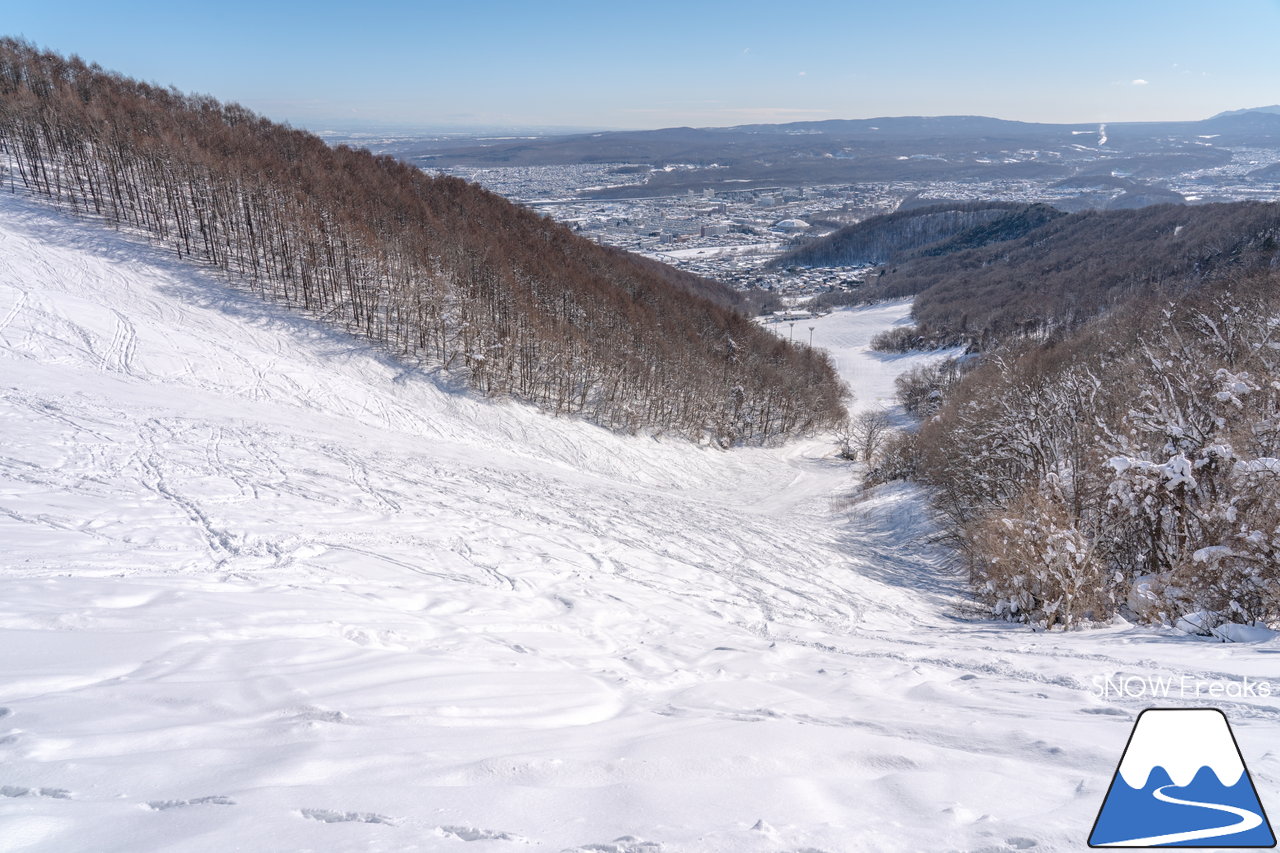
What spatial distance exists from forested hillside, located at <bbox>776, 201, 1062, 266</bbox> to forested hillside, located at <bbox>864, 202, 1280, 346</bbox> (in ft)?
69.2

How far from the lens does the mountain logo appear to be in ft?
10.6

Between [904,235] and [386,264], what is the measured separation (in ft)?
597

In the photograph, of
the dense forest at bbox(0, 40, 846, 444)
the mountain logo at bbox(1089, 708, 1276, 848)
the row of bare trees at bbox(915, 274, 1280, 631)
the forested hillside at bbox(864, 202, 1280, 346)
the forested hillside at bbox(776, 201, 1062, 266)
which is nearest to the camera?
the mountain logo at bbox(1089, 708, 1276, 848)

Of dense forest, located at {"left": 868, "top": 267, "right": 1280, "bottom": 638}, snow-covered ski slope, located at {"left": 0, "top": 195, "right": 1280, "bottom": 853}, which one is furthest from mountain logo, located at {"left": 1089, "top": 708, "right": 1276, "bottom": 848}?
dense forest, located at {"left": 868, "top": 267, "right": 1280, "bottom": 638}

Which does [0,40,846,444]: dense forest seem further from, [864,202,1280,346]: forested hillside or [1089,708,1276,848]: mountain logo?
[864,202,1280,346]: forested hillside

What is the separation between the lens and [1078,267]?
372 feet

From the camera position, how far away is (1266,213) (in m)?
93.8

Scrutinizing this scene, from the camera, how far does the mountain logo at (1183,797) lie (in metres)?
3.24

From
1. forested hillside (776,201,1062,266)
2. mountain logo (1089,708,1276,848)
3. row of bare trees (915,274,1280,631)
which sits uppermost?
forested hillside (776,201,1062,266)

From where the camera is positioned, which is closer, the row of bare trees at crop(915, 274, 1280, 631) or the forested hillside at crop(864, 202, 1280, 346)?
the row of bare trees at crop(915, 274, 1280, 631)

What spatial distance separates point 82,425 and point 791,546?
18.8m

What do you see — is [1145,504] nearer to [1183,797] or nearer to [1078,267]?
[1183,797]

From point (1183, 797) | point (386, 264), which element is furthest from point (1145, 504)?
point (386, 264)

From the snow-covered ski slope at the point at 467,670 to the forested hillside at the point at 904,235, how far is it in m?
175
